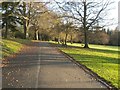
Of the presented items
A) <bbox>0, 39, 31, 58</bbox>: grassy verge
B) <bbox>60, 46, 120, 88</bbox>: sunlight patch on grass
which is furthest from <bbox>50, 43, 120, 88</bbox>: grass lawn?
<bbox>0, 39, 31, 58</bbox>: grassy verge

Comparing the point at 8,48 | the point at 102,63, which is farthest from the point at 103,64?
Result: the point at 8,48

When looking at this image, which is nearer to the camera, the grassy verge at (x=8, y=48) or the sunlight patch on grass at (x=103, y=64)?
the sunlight patch on grass at (x=103, y=64)

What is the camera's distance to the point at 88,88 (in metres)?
9.76

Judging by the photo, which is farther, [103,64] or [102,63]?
[102,63]

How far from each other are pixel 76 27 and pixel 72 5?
3.96 metres

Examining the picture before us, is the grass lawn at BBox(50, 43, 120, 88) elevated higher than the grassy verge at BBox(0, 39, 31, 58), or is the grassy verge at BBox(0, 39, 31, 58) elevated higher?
the grassy verge at BBox(0, 39, 31, 58)

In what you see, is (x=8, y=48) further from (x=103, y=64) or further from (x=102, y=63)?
(x=103, y=64)

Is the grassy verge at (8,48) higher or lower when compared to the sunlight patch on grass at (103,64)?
higher

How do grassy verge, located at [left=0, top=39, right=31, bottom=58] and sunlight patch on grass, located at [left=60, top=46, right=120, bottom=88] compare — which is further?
grassy verge, located at [left=0, top=39, right=31, bottom=58]

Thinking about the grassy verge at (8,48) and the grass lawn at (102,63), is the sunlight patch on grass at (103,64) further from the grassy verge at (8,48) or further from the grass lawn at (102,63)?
the grassy verge at (8,48)

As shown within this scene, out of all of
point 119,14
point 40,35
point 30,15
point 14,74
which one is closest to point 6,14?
point 119,14

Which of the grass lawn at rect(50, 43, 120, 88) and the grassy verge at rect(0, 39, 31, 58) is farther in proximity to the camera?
the grassy verge at rect(0, 39, 31, 58)

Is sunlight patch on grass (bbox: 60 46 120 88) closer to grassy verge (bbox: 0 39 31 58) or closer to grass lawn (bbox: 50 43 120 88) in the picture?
grass lawn (bbox: 50 43 120 88)

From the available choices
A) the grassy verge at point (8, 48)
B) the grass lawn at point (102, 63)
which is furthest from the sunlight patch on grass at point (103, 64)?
the grassy verge at point (8, 48)
